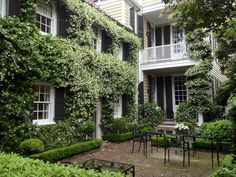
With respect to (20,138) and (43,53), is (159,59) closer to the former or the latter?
(43,53)

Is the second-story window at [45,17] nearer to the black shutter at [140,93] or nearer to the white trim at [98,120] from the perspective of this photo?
the white trim at [98,120]

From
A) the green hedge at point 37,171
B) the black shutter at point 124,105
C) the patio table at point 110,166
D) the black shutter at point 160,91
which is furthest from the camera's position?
the black shutter at point 160,91

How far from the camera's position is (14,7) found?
8.23m

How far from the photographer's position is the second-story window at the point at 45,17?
9.35m

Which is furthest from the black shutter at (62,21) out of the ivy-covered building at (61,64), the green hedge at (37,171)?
the green hedge at (37,171)

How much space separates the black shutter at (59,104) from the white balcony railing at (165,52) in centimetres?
792

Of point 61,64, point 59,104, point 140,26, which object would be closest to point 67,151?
point 59,104

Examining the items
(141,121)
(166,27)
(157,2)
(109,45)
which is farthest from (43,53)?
(166,27)

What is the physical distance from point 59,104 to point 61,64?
1.70 meters

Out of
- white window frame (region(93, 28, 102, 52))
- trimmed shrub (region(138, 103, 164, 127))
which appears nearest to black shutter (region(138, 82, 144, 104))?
trimmed shrub (region(138, 103, 164, 127))

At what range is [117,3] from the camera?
1612 centimetres

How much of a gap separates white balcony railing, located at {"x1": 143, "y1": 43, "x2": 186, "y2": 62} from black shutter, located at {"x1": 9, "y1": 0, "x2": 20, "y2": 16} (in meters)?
9.60

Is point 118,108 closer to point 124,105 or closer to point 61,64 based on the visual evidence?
point 124,105

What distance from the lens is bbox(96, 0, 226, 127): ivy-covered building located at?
1543cm
